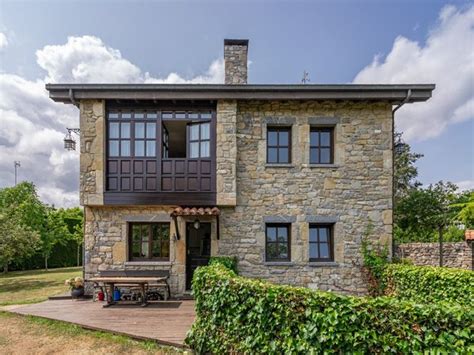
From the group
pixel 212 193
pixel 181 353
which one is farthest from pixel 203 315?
pixel 212 193

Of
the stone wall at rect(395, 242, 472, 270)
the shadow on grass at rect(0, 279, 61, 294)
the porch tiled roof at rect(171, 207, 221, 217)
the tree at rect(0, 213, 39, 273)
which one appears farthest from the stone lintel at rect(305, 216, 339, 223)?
the tree at rect(0, 213, 39, 273)

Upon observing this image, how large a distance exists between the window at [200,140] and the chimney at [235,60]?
174 cm

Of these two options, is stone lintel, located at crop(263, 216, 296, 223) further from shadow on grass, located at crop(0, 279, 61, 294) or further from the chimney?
shadow on grass, located at crop(0, 279, 61, 294)

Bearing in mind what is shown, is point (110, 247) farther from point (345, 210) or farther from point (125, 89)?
point (345, 210)

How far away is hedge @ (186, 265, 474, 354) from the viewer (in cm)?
291

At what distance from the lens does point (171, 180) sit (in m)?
8.15

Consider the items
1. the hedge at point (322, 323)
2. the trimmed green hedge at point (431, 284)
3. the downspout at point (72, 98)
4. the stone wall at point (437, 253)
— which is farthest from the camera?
the stone wall at point (437, 253)

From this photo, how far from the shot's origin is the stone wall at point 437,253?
9.89 meters

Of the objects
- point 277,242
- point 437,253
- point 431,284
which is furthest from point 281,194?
point 437,253

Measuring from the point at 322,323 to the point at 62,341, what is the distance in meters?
4.81

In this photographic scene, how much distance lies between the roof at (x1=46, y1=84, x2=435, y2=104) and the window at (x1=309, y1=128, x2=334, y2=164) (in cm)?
107

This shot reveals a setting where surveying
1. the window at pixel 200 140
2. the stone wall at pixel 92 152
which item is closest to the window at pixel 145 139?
the stone wall at pixel 92 152

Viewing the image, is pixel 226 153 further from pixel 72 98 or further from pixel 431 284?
pixel 431 284

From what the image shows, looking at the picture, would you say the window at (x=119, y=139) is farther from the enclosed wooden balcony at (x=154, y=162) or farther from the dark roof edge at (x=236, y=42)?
the dark roof edge at (x=236, y=42)
